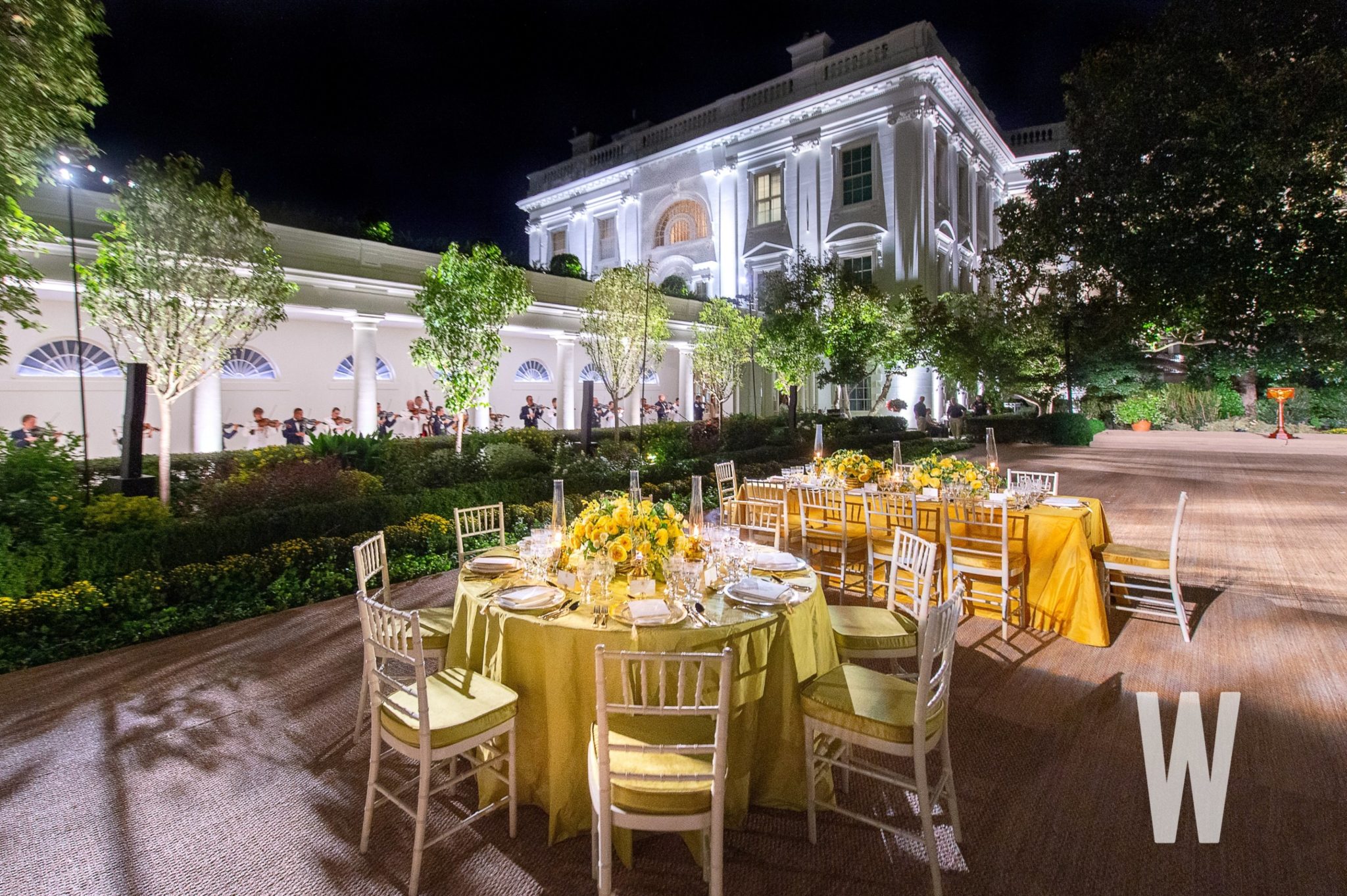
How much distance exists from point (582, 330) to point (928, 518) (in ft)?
41.8

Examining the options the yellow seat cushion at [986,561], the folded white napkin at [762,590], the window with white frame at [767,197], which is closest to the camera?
the folded white napkin at [762,590]

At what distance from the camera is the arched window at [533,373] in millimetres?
20500

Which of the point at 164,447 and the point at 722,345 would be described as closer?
the point at 164,447

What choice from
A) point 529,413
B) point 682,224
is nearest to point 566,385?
point 529,413

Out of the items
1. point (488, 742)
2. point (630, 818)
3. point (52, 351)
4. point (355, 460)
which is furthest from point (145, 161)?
point (630, 818)

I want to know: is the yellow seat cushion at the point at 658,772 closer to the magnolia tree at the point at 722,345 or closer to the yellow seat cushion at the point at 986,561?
A: the yellow seat cushion at the point at 986,561

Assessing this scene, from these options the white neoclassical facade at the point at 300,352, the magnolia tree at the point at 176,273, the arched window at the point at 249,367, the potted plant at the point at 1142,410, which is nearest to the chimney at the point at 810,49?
the white neoclassical facade at the point at 300,352

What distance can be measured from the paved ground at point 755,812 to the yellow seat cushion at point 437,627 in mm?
687

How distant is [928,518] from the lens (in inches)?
223

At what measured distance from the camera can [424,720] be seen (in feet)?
7.97

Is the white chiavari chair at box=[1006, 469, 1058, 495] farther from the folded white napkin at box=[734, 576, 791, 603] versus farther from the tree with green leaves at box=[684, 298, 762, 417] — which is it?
the tree with green leaves at box=[684, 298, 762, 417]

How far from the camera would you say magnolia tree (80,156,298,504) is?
728 centimetres

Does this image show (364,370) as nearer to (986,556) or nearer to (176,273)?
(176,273)

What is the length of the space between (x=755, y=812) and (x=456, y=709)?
4.76ft
